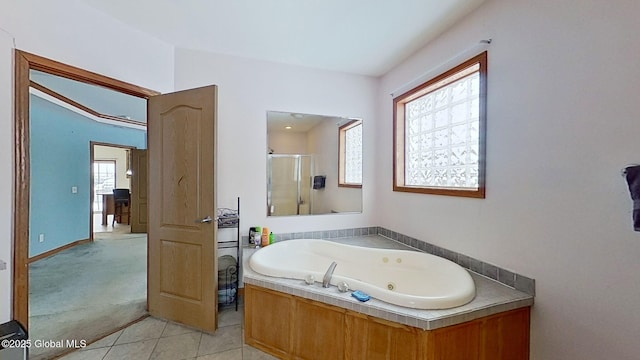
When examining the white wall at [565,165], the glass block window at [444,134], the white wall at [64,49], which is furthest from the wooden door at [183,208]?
the white wall at [565,165]

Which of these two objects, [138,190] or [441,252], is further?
[138,190]

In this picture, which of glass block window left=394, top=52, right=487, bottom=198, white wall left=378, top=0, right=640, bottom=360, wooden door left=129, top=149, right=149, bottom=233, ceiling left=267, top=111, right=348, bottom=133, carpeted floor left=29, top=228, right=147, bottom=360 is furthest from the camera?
wooden door left=129, top=149, right=149, bottom=233

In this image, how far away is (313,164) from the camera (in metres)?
3.12

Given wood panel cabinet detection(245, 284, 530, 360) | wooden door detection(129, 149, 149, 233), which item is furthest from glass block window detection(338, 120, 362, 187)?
wooden door detection(129, 149, 149, 233)

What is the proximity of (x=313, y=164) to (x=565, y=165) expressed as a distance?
221 centimetres

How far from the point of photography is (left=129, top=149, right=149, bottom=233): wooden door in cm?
604

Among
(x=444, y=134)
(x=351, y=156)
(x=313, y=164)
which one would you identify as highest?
(x=444, y=134)

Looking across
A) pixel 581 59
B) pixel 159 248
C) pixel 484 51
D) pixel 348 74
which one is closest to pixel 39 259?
pixel 159 248

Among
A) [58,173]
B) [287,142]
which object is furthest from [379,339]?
[58,173]

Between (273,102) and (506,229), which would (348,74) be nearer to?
(273,102)

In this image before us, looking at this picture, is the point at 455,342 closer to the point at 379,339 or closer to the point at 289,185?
the point at 379,339

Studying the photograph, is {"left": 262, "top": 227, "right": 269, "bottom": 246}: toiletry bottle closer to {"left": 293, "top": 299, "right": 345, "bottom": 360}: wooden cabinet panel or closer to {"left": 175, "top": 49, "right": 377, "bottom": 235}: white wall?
{"left": 175, "top": 49, "right": 377, "bottom": 235}: white wall

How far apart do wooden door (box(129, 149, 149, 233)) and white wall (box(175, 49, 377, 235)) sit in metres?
4.45

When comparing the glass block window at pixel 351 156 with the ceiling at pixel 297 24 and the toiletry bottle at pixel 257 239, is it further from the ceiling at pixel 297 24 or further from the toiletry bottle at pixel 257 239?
the toiletry bottle at pixel 257 239
